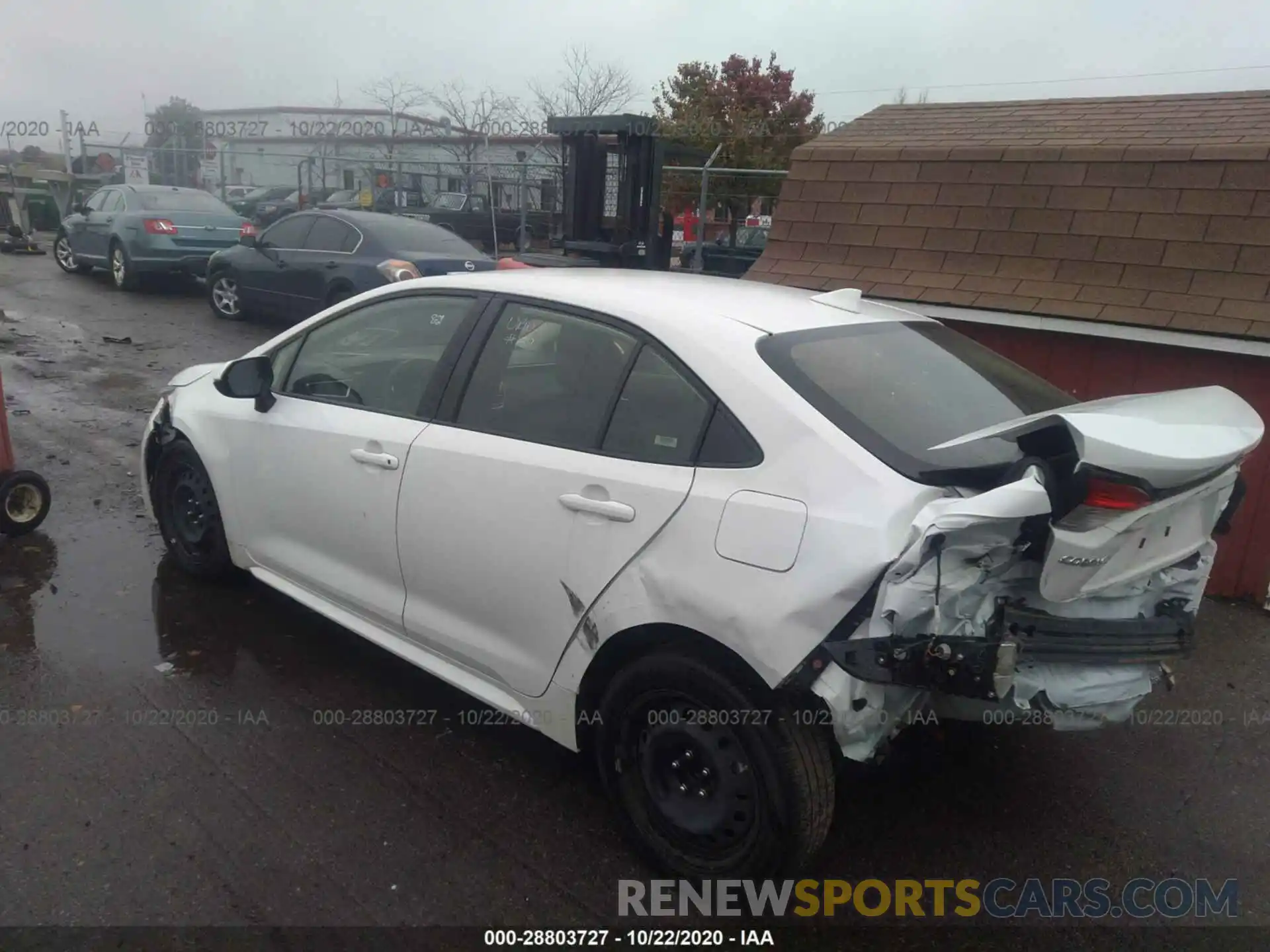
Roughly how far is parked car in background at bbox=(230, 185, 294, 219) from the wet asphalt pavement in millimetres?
22534

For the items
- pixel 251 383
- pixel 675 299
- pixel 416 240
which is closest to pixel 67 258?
pixel 416 240

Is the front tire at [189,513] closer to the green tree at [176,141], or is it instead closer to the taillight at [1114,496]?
the taillight at [1114,496]

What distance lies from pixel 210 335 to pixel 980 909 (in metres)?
11.0

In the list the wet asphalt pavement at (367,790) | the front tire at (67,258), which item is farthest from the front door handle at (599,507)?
the front tire at (67,258)

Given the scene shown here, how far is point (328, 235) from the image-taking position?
436 inches

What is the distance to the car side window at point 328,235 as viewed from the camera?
35.8ft

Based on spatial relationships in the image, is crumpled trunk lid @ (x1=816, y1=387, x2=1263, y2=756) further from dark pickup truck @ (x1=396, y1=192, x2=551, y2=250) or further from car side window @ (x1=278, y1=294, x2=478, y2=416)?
dark pickup truck @ (x1=396, y1=192, x2=551, y2=250)

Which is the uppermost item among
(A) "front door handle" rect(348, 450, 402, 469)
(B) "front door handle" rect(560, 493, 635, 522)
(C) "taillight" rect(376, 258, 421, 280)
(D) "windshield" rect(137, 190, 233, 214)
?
(D) "windshield" rect(137, 190, 233, 214)

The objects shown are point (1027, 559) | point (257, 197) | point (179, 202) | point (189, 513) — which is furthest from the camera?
point (257, 197)

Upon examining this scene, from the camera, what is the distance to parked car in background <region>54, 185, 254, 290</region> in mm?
14008

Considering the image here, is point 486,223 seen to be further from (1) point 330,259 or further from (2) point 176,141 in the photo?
(2) point 176,141

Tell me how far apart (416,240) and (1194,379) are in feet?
26.8

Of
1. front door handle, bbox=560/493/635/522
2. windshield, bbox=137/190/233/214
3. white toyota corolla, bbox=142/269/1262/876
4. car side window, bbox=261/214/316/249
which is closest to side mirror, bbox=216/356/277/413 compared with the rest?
white toyota corolla, bbox=142/269/1262/876

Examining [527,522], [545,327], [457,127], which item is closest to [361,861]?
[527,522]
